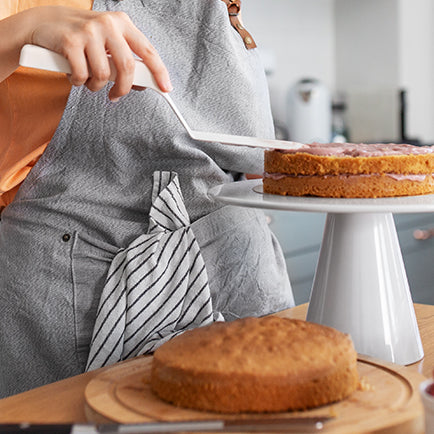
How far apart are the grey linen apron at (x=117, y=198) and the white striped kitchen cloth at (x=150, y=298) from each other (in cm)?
5

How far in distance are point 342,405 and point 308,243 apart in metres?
1.79

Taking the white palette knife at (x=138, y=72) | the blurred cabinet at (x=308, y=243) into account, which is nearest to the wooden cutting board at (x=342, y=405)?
the white palette knife at (x=138, y=72)

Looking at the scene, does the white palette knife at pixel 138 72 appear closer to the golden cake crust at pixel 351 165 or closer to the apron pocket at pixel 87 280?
the golden cake crust at pixel 351 165

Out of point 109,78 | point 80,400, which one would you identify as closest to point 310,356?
point 80,400

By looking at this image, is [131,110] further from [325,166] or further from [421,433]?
[421,433]

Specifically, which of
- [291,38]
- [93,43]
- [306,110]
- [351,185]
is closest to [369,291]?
[351,185]

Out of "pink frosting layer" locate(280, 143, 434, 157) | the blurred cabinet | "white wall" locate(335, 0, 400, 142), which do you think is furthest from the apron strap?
"white wall" locate(335, 0, 400, 142)

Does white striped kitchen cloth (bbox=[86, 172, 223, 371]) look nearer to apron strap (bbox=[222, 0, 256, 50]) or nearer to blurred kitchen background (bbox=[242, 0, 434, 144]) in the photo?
apron strap (bbox=[222, 0, 256, 50])

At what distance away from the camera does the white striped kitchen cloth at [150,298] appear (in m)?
0.67

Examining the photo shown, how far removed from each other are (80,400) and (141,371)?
0.21ft

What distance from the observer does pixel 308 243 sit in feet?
7.36

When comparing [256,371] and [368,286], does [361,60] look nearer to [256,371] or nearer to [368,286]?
[368,286]

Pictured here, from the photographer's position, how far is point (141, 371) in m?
0.55

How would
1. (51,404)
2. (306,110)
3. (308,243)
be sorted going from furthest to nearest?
(306,110) < (308,243) < (51,404)
